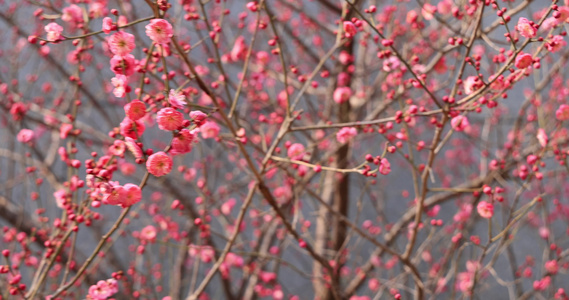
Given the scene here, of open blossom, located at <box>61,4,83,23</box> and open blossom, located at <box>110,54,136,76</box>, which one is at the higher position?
open blossom, located at <box>110,54,136,76</box>

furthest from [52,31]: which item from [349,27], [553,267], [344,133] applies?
[553,267]

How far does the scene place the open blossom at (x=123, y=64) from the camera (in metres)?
1.02

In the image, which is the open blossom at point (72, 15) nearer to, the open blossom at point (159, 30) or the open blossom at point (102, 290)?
the open blossom at point (159, 30)

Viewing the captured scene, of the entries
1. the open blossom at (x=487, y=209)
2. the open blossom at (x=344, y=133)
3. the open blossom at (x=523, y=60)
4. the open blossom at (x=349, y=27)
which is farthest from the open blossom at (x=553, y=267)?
the open blossom at (x=349, y=27)

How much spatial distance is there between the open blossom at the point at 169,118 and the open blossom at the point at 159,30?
18cm

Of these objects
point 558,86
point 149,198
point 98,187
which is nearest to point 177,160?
point 149,198

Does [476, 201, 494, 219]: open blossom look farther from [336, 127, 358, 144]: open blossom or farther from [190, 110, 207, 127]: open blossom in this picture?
[190, 110, 207, 127]: open blossom

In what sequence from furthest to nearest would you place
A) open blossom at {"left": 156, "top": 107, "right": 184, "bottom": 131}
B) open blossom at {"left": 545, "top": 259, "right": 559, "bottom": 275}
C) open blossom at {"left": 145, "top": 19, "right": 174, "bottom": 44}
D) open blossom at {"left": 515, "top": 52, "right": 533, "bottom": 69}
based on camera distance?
open blossom at {"left": 545, "top": 259, "right": 559, "bottom": 275} < open blossom at {"left": 515, "top": 52, "right": 533, "bottom": 69} < open blossom at {"left": 145, "top": 19, "right": 174, "bottom": 44} < open blossom at {"left": 156, "top": 107, "right": 184, "bottom": 131}

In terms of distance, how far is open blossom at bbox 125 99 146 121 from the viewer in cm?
94

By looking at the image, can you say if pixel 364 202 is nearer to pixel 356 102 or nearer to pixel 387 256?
pixel 387 256

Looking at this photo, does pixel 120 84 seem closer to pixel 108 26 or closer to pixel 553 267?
pixel 108 26

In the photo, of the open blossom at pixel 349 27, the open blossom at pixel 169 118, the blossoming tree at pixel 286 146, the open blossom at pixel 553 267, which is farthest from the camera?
the open blossom at pixel 553 267

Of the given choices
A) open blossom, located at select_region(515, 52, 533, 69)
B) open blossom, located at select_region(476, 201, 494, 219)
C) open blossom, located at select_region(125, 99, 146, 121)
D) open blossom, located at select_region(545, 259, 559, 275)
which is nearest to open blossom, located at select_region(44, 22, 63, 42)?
open blossom, located at select_region(125, 99, 146, 121)

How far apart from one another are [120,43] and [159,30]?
83 millimetres
